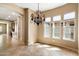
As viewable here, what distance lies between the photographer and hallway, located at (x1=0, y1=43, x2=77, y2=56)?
235cm

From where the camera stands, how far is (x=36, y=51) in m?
2.42

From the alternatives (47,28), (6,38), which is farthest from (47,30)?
(6,38)

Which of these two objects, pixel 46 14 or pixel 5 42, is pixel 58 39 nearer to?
pixel 46 14

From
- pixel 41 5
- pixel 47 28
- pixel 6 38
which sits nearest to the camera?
pixel 41 5

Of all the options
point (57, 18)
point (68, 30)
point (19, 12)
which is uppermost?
point (19, 12)

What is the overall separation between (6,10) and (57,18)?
49.5 inches

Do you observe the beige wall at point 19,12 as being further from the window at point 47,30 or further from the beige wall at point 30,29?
the window at point 47,30

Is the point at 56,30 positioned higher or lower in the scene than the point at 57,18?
lower

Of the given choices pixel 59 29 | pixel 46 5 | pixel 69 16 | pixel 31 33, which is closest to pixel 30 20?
pixel 31 33

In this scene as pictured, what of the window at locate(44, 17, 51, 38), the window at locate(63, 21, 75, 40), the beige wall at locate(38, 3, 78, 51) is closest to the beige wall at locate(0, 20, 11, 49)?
the beige wall at locate(38, 3, 78, 51)

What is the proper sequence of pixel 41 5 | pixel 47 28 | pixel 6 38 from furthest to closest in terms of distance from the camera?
pixel 47 28
pixel 6 38
pixel 41 5

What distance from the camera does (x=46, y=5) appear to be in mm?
2391

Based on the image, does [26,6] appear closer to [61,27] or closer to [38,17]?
[38,17]

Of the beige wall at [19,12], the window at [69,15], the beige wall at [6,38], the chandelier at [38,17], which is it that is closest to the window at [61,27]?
the window at [69,15]
